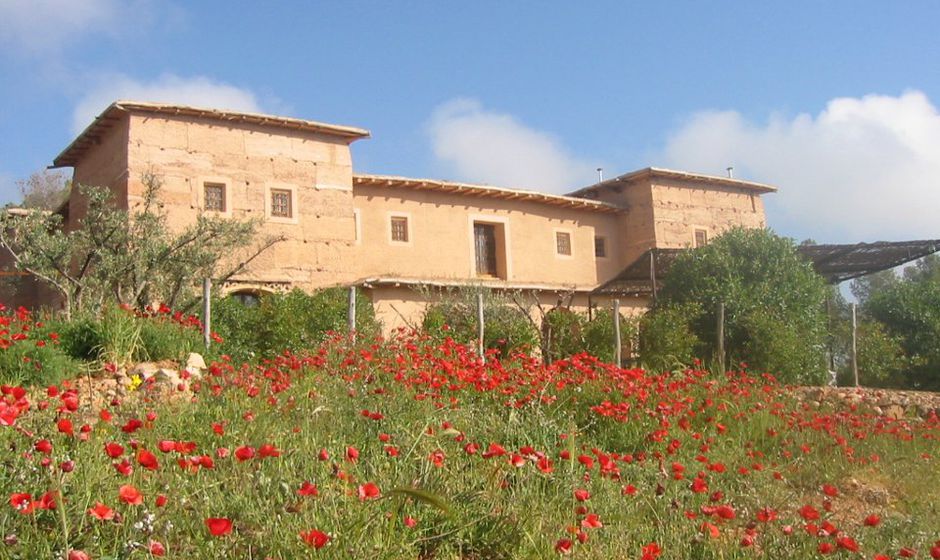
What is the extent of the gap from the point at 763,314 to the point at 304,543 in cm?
1496

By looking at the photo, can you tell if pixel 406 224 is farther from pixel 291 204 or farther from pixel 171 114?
pixel 171 114

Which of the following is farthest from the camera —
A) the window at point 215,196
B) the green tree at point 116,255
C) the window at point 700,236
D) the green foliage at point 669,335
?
the window at point 700,236

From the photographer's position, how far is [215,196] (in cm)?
1942

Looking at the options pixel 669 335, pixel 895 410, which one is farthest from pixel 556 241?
pixel 895 410

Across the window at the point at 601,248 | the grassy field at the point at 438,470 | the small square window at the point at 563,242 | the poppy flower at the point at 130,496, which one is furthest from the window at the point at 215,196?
the poppy flower at the point at 130,496

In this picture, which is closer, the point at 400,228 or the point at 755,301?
the point at 755,301

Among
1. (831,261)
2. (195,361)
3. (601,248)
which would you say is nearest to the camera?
(195,361)

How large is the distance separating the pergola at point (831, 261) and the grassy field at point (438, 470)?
11096mm

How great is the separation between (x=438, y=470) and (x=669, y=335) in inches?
478

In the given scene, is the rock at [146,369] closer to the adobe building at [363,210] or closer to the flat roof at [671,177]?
the adobe building at [363,210]

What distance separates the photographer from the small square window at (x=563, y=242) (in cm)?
2548

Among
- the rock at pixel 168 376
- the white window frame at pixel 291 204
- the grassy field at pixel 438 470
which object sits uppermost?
the white window frame at pixel 291 204

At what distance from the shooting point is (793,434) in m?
8.04

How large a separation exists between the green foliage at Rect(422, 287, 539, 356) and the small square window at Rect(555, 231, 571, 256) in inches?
213
